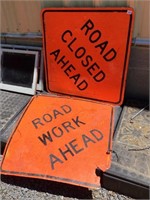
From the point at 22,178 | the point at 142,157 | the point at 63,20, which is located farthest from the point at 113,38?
the point at 22,178

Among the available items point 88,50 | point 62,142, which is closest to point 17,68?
point 88,50

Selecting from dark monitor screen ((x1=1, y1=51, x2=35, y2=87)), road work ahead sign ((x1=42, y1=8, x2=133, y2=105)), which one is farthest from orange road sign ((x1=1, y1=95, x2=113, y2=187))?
dark monitor screen ((x1=1, y1=51, x2=35, y2=87))

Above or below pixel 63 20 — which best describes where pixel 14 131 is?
below

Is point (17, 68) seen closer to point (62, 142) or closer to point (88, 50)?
point (88, 50)

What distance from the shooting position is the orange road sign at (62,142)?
89.7 inches

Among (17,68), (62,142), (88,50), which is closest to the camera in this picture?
(62,142)

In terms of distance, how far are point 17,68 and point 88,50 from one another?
101cm

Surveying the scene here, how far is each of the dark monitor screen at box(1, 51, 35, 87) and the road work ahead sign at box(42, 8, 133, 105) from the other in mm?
281

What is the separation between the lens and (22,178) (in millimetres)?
2438

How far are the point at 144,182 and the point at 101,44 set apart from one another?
1395 millimetres

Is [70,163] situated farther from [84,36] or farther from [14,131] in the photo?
[84,36]

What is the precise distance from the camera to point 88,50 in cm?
278

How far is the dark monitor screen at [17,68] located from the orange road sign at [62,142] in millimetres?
449

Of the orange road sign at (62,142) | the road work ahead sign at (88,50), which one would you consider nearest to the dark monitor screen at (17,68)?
the road work ahead sign at (88,50)
